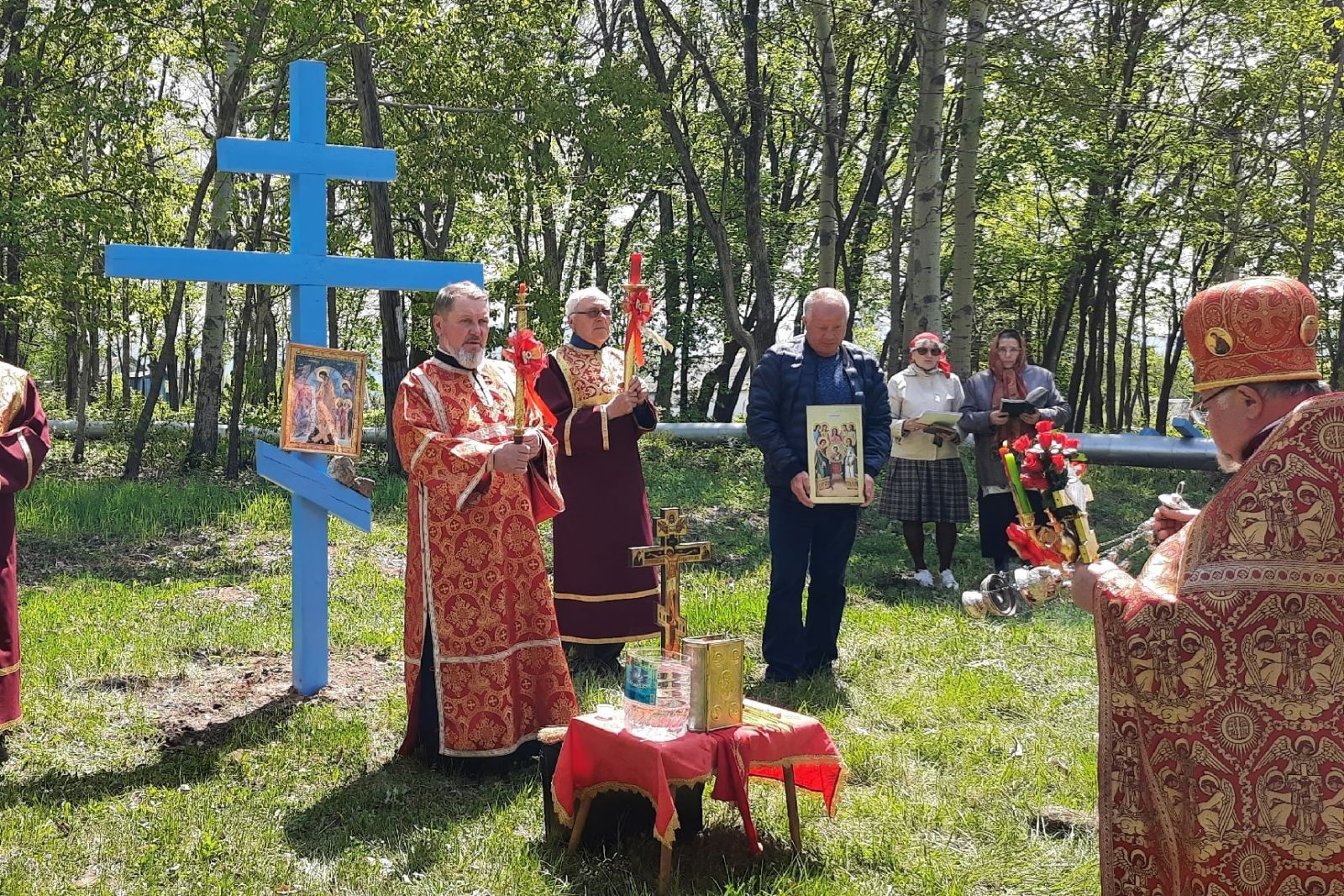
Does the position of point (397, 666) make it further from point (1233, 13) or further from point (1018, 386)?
point (1233, 13)

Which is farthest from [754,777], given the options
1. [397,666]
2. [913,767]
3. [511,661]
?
[397,666]

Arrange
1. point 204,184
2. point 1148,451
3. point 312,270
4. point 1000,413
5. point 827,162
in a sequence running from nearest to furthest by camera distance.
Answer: point 312,270, point 1000,413, point 204,184, point 827,162, point 1148,451

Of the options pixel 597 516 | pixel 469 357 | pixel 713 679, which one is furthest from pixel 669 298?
pixel 713 679

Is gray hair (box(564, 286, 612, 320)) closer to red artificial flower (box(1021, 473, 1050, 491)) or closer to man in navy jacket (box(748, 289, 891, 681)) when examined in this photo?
man in navy jacket (box(748, 289, 891, 681))

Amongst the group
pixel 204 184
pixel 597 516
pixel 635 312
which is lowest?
pixel 597 516

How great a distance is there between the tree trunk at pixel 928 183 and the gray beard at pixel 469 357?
289 inches

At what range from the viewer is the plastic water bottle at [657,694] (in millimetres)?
3832

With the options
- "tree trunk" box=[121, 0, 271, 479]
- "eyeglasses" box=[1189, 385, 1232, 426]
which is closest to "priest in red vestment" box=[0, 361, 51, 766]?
"eyeglasses" box=[1189, 385, 1232, 426]

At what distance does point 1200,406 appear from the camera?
2.61 meters

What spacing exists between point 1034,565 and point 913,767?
242 centimetres

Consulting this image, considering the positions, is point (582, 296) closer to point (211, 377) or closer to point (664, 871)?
point (664, 871)

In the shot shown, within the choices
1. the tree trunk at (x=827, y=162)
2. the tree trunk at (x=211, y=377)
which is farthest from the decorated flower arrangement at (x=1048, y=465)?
the tree trunk at (x=211, y=377)

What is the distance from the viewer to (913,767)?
16.4 ft

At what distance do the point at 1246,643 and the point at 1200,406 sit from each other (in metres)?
0.54
